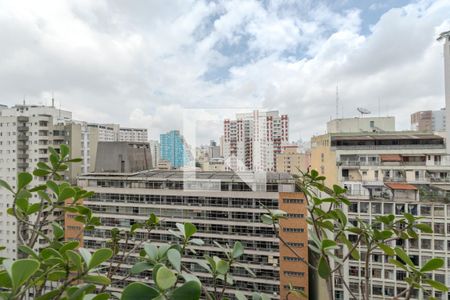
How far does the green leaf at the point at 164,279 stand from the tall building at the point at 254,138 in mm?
4930

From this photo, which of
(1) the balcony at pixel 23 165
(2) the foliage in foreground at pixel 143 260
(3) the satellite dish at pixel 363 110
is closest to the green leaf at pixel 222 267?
(2) the foliage in foreground at pixel 143 260

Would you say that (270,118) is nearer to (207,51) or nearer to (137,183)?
(207,51)

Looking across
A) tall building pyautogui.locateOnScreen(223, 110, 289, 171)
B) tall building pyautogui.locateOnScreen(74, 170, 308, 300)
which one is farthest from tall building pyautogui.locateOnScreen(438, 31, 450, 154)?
tall building pyautogui.locateOnScreen(74, 170, 308, 300)

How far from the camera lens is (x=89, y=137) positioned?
8836 millimetres

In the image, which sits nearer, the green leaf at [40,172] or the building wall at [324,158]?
the green leaf at [40,172]

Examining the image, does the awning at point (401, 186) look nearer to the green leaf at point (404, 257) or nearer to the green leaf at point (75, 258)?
the green leaf at point (404, 257)

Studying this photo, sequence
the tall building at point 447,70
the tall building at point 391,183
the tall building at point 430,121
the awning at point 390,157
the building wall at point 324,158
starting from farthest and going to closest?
the tall building at point 430,121 < the building wall at point 324,158 < the awning at point 390,157 < the tall building at point 447,70 < the tall building at point 391,183

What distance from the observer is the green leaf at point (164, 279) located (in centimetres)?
26

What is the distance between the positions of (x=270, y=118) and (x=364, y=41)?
10.9 ft

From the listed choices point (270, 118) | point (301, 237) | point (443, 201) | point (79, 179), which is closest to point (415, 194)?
point (443, 201)

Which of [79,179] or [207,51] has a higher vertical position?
[207,51]

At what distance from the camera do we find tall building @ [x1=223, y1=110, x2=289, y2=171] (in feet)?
17.6

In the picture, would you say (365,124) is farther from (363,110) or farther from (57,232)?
(57,232)

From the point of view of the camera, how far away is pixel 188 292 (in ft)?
0.85
